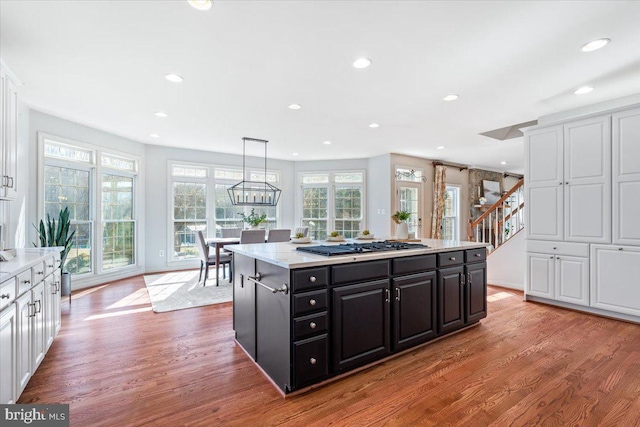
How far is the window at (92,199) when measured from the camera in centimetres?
440

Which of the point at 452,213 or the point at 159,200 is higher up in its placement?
the point at 159,200

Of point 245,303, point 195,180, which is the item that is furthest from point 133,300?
point 195,180

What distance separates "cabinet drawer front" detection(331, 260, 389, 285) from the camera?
6.94 feet

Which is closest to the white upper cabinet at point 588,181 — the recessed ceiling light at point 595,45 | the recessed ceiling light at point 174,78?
the recessed ceiling light at point 595,45

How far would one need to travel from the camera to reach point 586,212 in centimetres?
351

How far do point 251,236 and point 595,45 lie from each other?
14.8 ft

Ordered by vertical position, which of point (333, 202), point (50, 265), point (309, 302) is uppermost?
point (333, 202)

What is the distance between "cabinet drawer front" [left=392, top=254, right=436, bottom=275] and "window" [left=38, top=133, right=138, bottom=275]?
4.88 meters

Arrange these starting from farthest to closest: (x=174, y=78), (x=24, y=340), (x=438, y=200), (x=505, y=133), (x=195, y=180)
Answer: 1. (x=438, y=200)
2. (x=195, y=180)
3. (x=505, y=133)
4. (x=174, y=78)
5. (x=24, y=340)

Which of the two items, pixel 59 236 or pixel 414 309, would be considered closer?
pixel 414 309

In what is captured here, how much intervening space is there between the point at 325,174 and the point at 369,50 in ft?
16.3

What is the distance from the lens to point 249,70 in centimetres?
283

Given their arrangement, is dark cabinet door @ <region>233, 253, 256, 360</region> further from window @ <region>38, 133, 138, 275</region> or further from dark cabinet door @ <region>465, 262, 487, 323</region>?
window @ <region>38, 133, 138, 275</region>

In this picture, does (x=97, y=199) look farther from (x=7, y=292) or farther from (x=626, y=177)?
(x=626, y=177)
